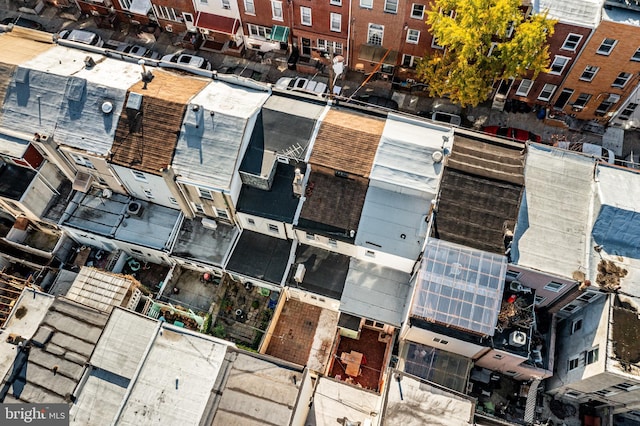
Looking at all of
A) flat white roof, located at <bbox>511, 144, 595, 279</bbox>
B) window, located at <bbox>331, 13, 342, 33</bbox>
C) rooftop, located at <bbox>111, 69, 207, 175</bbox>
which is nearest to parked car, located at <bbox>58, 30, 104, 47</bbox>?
rooftop, located at <bbox>111, 69, 207, 175</bbox>

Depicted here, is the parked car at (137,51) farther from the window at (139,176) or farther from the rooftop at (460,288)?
the rooftop at (460,288)

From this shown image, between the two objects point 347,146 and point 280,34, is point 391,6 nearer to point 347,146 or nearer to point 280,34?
point 280,34

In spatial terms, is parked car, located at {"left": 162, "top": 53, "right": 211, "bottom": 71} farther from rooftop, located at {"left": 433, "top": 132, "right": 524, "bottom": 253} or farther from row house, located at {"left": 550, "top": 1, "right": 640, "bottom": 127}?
row house, located at {"left": 550, "top": 1, "right": 640, "bottom": 127}

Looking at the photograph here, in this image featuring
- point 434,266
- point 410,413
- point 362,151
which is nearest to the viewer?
point 410,413

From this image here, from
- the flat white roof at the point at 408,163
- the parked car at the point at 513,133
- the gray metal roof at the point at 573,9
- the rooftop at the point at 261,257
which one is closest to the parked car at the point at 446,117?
the parked car at the point at 513,133

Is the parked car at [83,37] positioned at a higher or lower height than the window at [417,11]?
lower

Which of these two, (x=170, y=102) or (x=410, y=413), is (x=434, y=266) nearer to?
(x=410, y=413)

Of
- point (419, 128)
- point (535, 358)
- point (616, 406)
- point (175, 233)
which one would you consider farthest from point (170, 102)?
point (616, 406)
